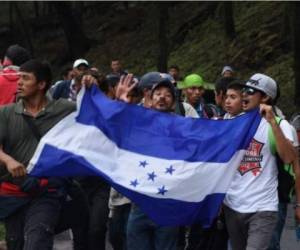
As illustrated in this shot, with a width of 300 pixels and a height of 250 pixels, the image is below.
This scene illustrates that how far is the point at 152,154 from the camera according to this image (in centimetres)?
631

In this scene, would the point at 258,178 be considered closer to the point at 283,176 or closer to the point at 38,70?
the point at 283,176

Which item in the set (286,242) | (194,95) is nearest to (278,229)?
(286,242)

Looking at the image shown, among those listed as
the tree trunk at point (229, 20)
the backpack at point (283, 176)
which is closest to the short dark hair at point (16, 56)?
the backpack at point (283, 176)

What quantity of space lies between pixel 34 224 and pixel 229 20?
2168 cm

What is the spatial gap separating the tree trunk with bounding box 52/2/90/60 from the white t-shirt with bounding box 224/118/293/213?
3147 centimetres

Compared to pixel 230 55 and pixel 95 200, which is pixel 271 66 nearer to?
pixel 230 55

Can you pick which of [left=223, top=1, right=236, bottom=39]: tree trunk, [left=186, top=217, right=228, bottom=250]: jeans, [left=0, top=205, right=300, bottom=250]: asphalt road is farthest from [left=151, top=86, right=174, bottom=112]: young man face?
[left=223, top=1, right=236, bottom=39]: tree trunk

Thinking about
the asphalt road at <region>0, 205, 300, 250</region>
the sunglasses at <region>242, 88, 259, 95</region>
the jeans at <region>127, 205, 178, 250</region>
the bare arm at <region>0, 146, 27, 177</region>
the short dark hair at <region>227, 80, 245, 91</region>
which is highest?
the short dark hair at <region>227, 80, 245, 91</region>

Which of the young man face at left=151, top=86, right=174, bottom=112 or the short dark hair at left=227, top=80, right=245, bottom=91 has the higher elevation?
the short dark hair at left=227, top=80, right=245, bottom=91

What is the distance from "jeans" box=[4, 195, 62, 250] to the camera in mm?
6117

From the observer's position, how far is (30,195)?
20.8 ft

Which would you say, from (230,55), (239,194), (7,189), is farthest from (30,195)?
(230,55)

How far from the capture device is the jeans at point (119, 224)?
7.46 metres

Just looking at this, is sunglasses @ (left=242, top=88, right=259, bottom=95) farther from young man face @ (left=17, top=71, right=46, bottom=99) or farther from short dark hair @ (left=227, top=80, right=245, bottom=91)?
young man face @ (left=17, top=71, right=46, bottom=99)
